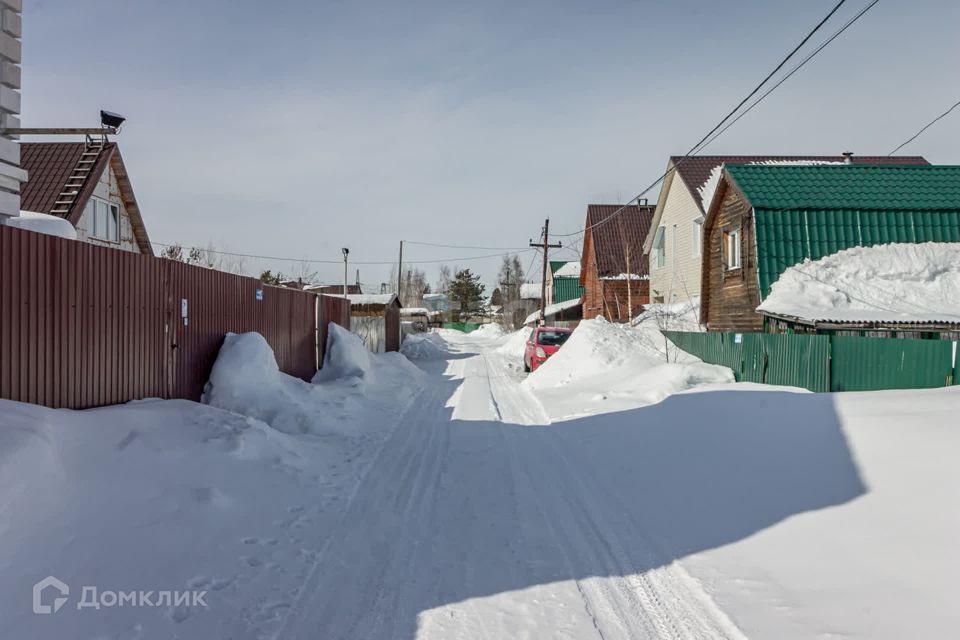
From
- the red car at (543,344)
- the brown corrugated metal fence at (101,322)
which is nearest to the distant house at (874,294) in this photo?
the red car at (543,344)

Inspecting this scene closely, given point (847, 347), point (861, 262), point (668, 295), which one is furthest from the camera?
point (668, 295)

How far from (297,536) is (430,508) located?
1.41 meters

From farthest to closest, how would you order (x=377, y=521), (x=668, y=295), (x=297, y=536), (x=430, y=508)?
1. (x=668, y=295)
2. (x=430, y=508)
3. (x=377, y=521)
4. (x=297, y=536)

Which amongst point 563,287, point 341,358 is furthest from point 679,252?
point 563,287

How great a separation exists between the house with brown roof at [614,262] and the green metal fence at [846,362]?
18.0 metres

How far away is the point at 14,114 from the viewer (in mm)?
6535

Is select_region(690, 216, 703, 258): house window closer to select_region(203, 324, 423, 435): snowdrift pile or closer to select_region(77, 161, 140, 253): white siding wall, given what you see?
select_region(203, 324, 423, 435): snowdrift pile

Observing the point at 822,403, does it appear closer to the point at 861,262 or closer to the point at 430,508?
the point at 430,508

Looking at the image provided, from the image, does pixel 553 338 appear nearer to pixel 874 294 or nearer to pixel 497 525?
pixel 874 294

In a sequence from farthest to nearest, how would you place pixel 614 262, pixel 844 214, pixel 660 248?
pixel 614 262 → pixel 660 248 → pixel 844 214

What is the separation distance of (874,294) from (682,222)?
35.7ft

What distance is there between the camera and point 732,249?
1738cm

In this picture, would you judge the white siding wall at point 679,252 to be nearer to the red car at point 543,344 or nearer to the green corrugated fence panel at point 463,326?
the red car at point 543,344

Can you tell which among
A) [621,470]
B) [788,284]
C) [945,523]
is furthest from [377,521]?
[788,284]
